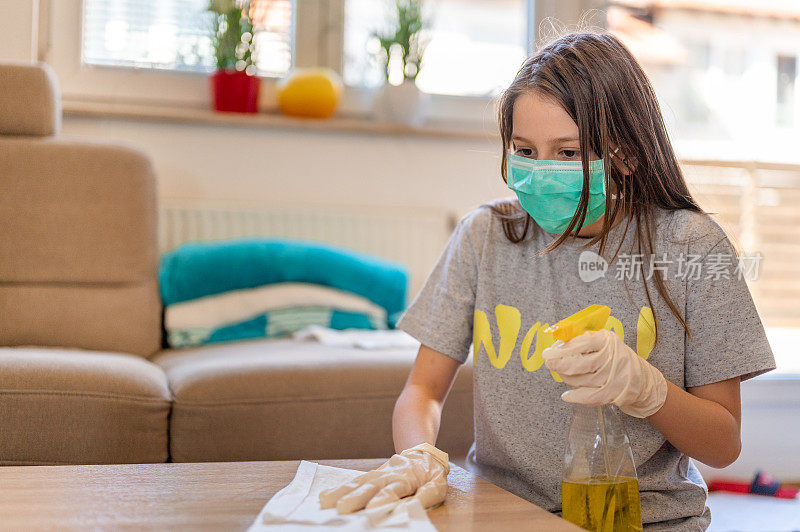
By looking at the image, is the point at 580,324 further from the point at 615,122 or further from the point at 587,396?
the point at 615,122

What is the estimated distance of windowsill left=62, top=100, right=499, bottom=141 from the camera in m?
2.40

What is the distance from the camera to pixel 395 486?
0.77m

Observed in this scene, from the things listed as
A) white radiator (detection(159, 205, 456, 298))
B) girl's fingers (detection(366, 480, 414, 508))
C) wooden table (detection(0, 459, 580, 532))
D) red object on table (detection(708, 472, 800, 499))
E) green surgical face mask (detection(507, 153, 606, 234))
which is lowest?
red object on table (detection(708, 472, 800, 499))

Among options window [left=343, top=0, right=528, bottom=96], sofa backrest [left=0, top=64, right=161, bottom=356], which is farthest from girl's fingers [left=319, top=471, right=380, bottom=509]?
window [left=343, top=0, right=528, bottom=96]

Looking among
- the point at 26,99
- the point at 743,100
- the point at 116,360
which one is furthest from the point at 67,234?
the point at 743,100

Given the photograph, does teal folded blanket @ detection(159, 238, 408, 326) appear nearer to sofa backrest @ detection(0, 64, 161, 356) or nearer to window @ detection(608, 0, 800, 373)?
sofa backrest @ detection(0, 64, 161, 356)

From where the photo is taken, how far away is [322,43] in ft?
8.91

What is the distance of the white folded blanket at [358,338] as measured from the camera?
1.89 m

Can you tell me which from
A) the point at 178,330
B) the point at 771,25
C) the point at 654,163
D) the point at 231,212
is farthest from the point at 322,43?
the point at 654,163

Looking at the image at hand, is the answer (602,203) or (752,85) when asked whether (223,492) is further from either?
(752,85)

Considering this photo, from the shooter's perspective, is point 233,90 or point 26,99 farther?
point 233,90

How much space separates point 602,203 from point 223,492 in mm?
606

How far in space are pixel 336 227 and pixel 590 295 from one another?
4.84 ft

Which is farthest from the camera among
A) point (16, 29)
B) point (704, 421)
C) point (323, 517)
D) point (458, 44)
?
point (458, 44)
